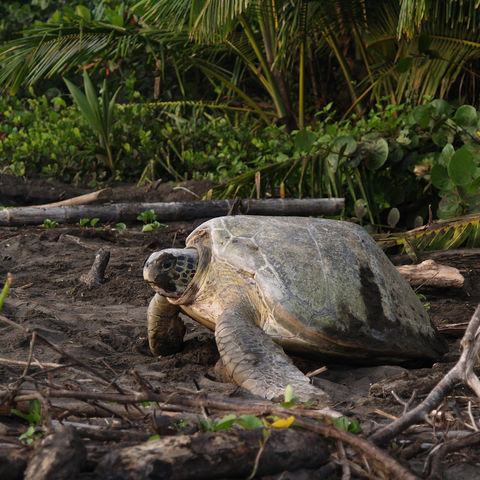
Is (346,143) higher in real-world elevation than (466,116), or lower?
lower

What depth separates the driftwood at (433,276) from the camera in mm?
3982

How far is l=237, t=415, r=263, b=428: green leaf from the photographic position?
1335 millimetres

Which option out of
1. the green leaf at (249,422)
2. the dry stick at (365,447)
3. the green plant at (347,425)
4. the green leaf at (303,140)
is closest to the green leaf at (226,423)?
the green leaf at (249,422)

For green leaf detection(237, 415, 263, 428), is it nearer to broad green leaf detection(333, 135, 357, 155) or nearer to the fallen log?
the fallen log

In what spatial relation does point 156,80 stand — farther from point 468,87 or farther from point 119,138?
point 468,87

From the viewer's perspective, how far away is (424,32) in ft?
22.9

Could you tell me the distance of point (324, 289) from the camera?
275 cm

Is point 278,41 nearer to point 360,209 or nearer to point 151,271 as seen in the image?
point 360,209

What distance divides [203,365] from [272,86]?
6254mm

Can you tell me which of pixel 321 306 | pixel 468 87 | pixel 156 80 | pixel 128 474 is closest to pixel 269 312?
pixel 321 306

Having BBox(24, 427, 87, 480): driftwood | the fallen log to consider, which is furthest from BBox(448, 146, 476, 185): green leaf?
BBox(24, 427, 87, 480): driftwood

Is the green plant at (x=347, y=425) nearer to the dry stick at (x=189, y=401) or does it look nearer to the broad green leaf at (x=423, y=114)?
the dry stick at (x=189, y=401)

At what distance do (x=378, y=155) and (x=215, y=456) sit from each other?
4801mm

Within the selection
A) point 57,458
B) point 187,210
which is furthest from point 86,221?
point 57,458
